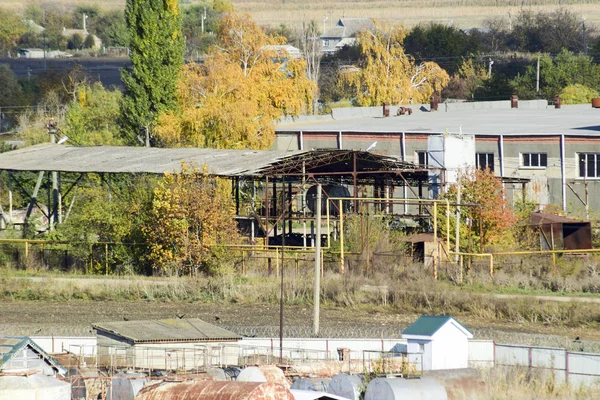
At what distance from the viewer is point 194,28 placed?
156m

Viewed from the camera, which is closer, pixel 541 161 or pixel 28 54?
pixel 541 161

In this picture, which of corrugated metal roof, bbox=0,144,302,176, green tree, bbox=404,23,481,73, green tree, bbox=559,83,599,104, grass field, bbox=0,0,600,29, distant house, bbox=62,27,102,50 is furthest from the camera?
grass field, bbox=0,0,600,29

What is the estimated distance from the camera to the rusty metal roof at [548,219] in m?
43.2

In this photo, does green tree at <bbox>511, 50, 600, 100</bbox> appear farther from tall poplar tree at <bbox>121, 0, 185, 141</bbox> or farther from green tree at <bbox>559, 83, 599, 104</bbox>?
tall poplar tree at <bbox>121, 0, 185, 141</bbox>

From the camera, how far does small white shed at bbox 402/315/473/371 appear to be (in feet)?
90.9

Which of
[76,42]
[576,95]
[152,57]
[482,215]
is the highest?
[76,42]

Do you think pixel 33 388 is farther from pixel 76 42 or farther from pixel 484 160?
pixel 76 42

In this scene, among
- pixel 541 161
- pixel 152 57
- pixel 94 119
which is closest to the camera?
pixel 541 161

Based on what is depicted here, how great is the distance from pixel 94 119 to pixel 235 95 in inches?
583

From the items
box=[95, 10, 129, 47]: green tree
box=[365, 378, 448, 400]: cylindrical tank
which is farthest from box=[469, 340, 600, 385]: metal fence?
box=[95, 10, 129, 47]: green tree

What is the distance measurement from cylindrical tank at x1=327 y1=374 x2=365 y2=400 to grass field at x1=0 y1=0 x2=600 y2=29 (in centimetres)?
13216

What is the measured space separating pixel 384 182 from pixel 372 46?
42.5 m

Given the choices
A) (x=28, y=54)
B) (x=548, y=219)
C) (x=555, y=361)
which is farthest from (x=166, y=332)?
(x=28, y=54)

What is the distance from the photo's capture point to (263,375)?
24.8m
